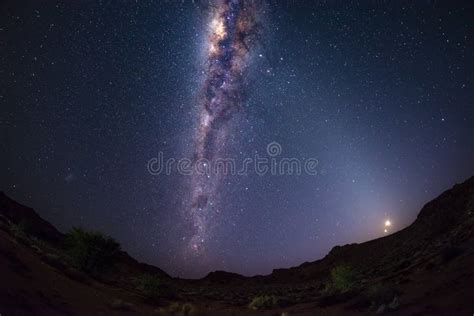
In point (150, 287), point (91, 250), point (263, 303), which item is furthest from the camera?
point (91, 250)

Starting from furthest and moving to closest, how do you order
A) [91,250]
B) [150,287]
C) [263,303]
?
[91,250] → [150,287] → [263,303]

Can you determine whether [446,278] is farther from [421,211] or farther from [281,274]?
[281,274]

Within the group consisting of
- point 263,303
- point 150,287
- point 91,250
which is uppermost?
point 91,250

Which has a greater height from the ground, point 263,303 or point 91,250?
point 91,250

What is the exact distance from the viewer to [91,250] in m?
23.1

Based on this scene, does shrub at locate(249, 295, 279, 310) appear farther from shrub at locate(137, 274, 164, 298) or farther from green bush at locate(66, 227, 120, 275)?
green bush at locate(66, 227, 120, 275)

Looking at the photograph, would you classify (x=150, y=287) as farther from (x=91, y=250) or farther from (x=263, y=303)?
(x=263, y=303)

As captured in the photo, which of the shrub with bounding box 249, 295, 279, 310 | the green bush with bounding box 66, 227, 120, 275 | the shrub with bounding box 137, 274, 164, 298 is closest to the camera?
the shrub with bounding box 249, 295, 279, 310

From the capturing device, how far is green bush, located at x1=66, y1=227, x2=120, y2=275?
878 inches

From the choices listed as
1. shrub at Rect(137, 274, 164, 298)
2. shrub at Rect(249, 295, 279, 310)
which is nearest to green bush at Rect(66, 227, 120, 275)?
shrub at Rect(137, 274, 164, 298)

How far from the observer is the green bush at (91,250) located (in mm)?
22312

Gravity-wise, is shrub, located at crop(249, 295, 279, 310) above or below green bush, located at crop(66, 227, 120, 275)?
below

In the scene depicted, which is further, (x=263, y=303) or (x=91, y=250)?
(x=91, y=250)

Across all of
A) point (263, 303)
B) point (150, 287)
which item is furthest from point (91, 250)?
point (263, 303)
